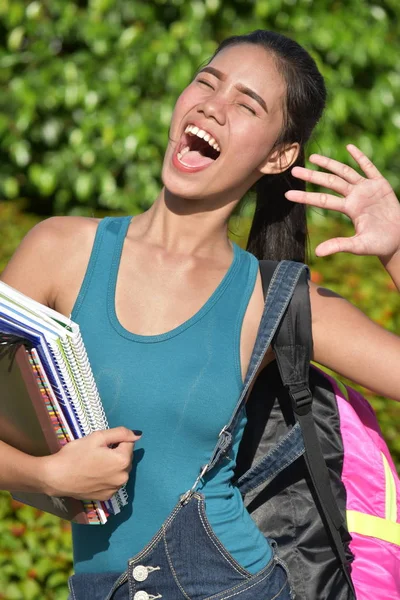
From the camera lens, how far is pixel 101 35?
533cm

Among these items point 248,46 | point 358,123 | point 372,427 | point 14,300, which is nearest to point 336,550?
point 372,427

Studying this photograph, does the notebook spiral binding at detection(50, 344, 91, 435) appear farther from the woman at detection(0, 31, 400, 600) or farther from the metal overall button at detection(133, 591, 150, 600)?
the metal overall button at detection(133, 591, 150, 600)

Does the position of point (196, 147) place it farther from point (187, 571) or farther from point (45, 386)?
point (187, 571)

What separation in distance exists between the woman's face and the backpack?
259mm

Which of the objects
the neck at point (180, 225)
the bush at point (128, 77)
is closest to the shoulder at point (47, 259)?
the neck at point (180, 225)

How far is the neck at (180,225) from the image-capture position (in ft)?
7.33

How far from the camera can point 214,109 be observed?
→ 85.2 inches

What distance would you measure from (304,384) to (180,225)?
1.63 feet

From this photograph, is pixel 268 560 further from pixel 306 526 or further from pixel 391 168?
pixel 391 168

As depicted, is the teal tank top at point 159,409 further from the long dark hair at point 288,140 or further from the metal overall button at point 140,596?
the long dark hair at point 288,140

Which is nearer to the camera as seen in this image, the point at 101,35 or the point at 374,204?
the point at 374,204

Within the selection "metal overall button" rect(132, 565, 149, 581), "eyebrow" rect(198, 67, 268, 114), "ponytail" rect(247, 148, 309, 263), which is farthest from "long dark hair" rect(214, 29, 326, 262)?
"metal overall button" rect(132, 565, 149, 581)

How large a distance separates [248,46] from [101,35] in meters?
3.26

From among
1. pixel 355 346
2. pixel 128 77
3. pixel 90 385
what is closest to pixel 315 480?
pixel 355 346
